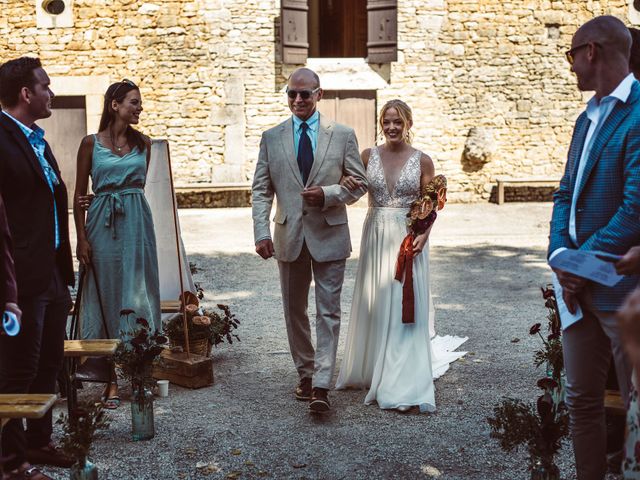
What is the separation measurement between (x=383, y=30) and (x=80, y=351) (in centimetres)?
1413

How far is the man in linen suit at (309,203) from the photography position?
493 cm

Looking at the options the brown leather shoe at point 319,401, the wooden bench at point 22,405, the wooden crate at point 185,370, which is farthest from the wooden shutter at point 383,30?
the wooden bench at point 22,405

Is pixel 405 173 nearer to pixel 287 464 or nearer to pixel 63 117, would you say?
pixel 287 464

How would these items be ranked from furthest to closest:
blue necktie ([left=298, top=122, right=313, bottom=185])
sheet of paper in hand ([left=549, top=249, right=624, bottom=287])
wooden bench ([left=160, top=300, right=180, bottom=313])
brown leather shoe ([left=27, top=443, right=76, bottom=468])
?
wooden bench ([left=160, top=300, right=180, bottom=313])
blue necktie ([left=298, top=122, right=313, bottom=185])
brown leather shoe ([left=27, top=443, right=76, bottom=468])
sheet of paper in hand ([left=549, top=249, right=624, bottom=287])

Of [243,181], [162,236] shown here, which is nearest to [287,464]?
[162,236]

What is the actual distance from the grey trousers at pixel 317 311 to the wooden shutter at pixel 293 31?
40.8 feet

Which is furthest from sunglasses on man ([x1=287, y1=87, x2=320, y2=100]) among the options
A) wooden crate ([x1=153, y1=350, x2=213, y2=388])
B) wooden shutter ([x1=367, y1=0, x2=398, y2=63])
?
wooden shutter ([x1=367, y1=0, x2=398, y2=63])

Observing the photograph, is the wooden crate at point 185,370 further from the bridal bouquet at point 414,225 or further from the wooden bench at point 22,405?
the wooden bench at point 22,405

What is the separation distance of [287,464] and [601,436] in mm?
1548

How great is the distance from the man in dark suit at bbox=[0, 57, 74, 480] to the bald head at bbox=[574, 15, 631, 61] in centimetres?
232

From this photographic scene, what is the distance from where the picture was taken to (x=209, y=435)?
14.9 feet

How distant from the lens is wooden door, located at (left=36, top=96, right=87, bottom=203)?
17250 mm

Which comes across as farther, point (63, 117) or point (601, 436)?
point (63, 117)

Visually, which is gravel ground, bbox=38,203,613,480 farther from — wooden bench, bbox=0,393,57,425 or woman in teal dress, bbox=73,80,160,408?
wooden bench, bbox=0,393,57,425
